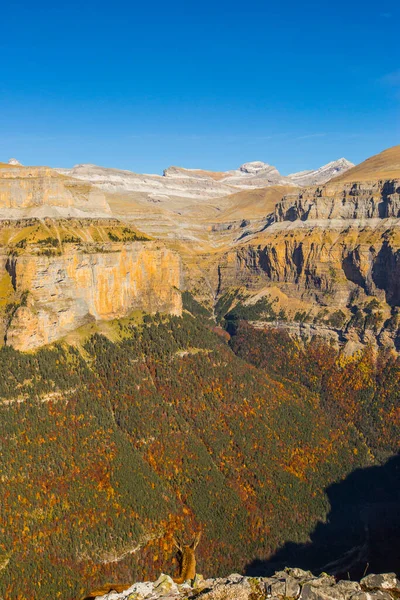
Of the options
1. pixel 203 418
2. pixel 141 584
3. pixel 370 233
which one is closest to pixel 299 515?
pixel 203 418

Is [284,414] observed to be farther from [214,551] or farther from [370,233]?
[370,233]

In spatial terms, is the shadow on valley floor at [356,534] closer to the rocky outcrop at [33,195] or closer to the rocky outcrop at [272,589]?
the rocky outcrop at [272,589]

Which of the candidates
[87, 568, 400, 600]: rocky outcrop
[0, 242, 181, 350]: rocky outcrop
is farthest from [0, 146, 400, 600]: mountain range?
[87, 568, 400, 600]: rocky outcrop

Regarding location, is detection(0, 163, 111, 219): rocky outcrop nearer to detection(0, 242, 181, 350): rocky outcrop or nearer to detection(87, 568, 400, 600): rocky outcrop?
detection(0, 242, 181, 350): rocky outcrop

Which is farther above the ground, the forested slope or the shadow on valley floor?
the forested slope

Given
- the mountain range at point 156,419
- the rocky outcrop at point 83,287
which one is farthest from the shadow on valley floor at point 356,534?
the rocky outcrop at point 83,287

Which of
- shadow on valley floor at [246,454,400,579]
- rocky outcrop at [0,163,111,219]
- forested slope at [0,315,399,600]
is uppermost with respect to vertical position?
rocky outcrop at [0,163,111,219]

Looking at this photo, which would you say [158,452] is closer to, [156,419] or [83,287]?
[156,419]
